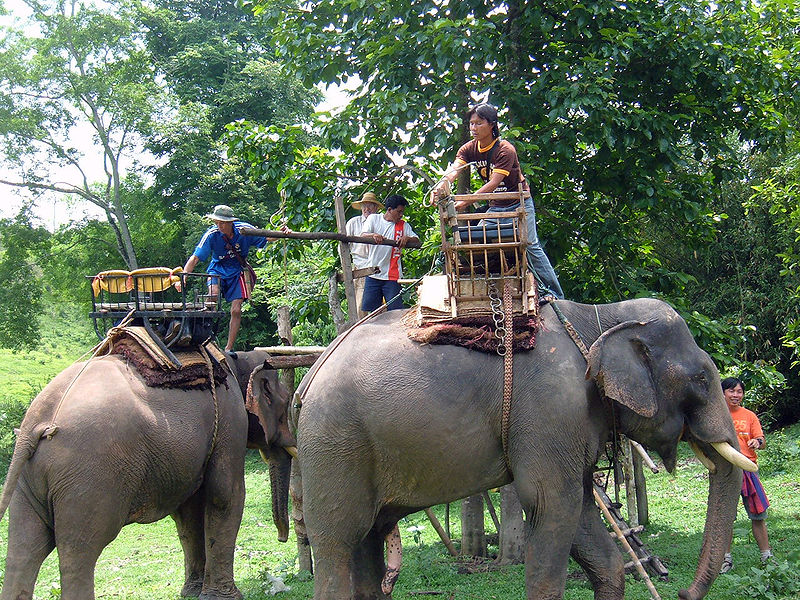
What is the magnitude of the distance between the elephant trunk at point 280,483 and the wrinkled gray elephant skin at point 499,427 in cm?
307

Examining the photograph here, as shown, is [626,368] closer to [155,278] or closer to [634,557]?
[634,557]

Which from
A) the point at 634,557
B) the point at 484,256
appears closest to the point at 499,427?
the point at 484,256

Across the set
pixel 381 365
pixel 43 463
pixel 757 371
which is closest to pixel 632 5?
pixel 757 371

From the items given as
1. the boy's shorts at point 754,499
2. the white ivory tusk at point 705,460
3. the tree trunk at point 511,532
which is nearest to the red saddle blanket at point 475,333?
the white ivory tusk at point 705,460

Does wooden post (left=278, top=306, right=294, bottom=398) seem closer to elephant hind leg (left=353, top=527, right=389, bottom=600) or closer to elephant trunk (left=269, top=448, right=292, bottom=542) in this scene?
elephant trunk (left=269, top=448, right=292, bottom=542)

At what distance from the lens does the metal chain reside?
5.62 meters

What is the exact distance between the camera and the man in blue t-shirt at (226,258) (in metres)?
8.71

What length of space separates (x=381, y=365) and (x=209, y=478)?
3106 mm

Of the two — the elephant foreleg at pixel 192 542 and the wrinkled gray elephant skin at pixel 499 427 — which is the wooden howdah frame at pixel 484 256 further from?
the elephant foreleg at pixel 192 542

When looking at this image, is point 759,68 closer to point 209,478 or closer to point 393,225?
point 393,225

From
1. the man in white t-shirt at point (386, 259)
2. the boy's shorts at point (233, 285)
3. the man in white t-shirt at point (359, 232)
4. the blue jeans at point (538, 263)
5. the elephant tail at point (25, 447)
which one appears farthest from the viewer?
the boy's shorts at point (233, 285)

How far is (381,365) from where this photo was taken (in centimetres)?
564

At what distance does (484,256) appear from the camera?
5.89 m

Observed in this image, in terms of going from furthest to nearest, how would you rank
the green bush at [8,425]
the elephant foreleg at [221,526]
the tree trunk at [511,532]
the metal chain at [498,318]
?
1. the green bush at [8,425]
2. the tree trunk at [511,532]
3. the elephant foreleg at [221,526]
4. the metal chain at [498,318]
